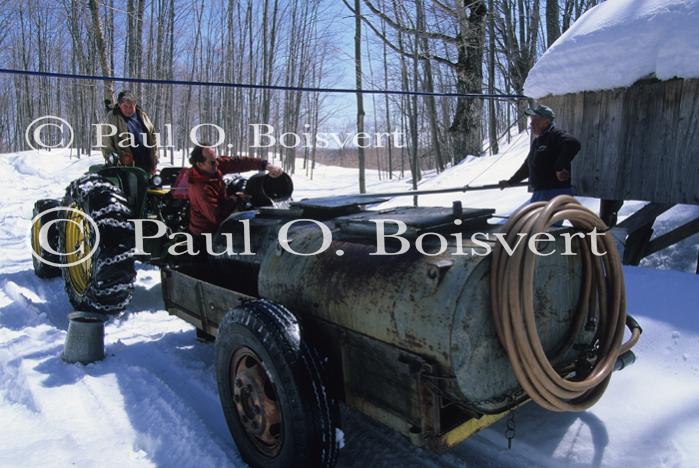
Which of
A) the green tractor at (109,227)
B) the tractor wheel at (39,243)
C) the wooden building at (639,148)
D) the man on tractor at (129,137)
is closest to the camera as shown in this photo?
the green tractor at (109,227)

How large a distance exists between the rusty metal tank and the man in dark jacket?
247 cm

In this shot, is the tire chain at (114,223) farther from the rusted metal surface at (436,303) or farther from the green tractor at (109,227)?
the rusted metal surface at (436,303)

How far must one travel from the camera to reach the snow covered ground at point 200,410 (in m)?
2.83

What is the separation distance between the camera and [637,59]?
533cm

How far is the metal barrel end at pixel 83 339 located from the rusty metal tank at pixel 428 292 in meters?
1.73

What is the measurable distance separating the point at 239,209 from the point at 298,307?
206cm

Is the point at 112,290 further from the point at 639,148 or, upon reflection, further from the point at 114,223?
the point at 639,148

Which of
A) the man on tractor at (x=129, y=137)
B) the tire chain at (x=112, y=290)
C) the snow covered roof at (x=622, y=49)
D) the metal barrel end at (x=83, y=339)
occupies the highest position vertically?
the snow covered roof at (x=622, y=49)

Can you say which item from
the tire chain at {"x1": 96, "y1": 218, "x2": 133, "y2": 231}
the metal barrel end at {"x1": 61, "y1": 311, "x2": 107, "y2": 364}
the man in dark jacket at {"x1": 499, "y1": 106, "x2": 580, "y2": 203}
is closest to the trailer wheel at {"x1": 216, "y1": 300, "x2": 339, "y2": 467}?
the metal barrel end at {"x1": 61, "y1": 311, "x2": 107, "y2": 364}

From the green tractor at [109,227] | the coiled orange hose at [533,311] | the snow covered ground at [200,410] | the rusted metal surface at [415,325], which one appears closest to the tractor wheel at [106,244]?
the green tractor at [109,227]

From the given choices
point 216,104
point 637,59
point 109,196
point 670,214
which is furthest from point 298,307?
point 216,104

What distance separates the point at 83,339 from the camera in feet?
13.3

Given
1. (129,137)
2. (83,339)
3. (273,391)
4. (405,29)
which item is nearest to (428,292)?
(273,391)

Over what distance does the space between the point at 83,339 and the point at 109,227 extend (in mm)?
980
